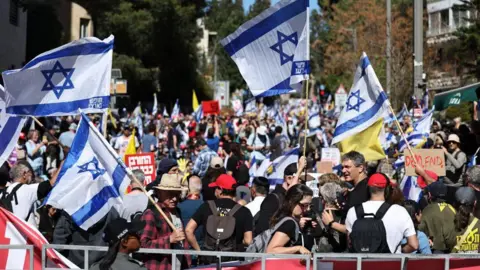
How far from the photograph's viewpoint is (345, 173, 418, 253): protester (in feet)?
26.7

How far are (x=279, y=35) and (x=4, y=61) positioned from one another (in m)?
27.9

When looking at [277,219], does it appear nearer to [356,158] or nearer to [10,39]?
[356,158]

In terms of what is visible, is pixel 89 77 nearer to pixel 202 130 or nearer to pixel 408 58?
pixel 202 130

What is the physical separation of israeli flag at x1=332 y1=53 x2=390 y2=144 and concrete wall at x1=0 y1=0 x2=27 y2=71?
77.6 feet

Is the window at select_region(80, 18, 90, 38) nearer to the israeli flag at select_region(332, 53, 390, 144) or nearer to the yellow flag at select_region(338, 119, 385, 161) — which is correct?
the yellow flag at select_region(338, 119, 385, 161)

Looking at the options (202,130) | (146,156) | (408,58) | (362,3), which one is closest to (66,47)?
(146,156)

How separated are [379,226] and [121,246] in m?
2.04

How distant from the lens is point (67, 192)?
885cm

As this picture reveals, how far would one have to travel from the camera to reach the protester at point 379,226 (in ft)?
26.7

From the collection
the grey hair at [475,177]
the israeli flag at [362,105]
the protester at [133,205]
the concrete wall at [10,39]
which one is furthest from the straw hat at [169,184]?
the concrete wall at [10,39]

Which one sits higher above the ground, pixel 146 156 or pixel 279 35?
pixel 279 35

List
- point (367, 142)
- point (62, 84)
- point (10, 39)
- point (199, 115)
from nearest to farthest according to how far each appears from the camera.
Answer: point (62, 84) → point (367, 142) → point (199, 115) → point (10, 39)

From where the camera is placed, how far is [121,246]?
7.43 metres

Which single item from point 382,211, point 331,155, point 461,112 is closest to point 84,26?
point 461,112
